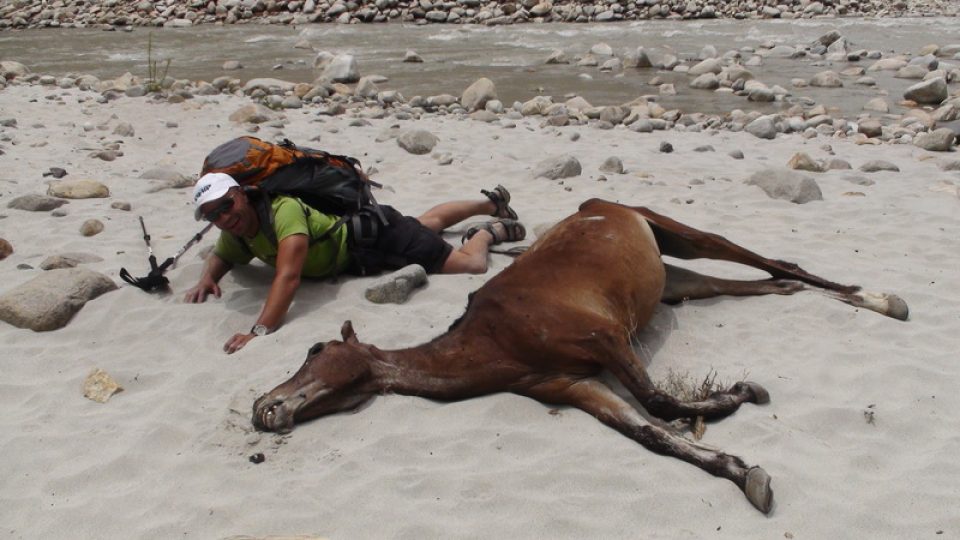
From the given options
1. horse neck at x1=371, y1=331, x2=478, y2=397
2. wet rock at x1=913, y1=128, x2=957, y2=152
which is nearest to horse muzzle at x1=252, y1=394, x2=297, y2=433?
horse neck at x1=371, y1=331, x2=478, y2=397

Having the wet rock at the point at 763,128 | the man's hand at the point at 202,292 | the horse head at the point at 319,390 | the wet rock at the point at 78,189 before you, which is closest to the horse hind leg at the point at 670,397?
the horse head at the point at 319,390

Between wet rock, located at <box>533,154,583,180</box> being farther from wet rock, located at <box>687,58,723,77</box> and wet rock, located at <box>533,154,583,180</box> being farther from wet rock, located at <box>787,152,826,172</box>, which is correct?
wet rock, located at <box>687,58,723,77</box>

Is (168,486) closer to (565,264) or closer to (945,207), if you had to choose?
(565,264)

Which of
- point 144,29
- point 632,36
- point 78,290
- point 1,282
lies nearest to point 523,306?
point 78,290

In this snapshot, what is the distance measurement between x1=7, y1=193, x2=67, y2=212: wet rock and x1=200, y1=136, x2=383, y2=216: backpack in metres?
2.53

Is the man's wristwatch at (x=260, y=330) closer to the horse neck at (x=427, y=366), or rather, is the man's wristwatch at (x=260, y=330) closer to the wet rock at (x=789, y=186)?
the horse neck at (x=427, y=366)

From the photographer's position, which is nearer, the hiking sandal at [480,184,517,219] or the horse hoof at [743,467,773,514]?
the horse hoof at [743,467,773,514]

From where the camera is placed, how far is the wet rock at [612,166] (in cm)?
807

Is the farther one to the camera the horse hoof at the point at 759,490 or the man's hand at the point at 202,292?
the man's hand at the point at 202,292

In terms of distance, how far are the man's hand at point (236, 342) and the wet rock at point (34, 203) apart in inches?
132

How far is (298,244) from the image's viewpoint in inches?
197

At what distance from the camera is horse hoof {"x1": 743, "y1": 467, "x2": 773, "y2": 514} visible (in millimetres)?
3078

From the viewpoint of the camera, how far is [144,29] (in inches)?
1005

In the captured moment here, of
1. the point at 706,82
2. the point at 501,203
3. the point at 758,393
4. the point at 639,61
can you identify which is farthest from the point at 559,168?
the point at 639,61
